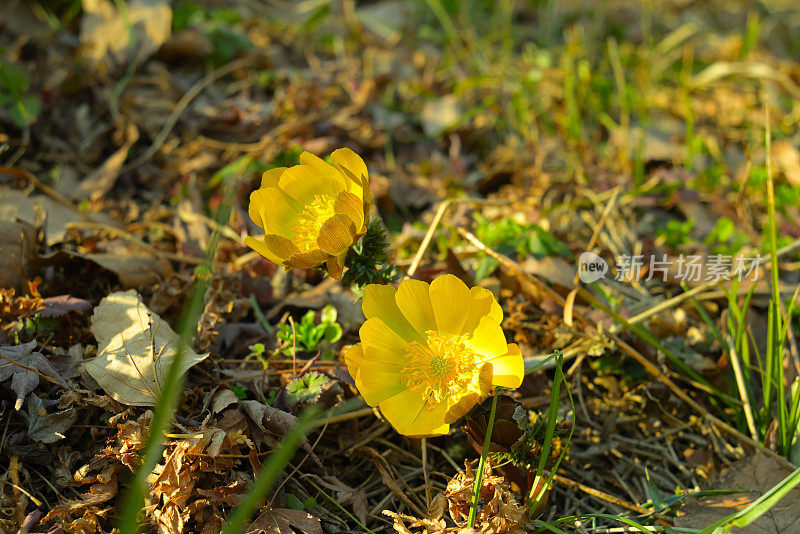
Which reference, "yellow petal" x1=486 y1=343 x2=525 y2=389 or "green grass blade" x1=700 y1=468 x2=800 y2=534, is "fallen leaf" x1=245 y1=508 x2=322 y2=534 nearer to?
"yellow petal" x1=486 y1=343 x2=525 y2=389

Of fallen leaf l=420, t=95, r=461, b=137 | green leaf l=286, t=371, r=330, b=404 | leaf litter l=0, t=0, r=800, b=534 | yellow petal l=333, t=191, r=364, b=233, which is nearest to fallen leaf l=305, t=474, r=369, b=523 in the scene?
leaf litter l=0, t=0, r=800, b=534

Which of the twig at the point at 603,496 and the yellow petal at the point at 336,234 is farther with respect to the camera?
the twig at the point at 603,496

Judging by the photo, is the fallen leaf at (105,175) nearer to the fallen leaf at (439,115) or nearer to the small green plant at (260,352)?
the small green plant at (260,352)

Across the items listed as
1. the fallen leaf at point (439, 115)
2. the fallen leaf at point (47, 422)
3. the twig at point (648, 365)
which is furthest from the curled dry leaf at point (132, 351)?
the fallen leaf at point (439, 115)

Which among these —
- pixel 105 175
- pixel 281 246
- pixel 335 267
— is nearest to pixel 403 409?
pixel 335 267

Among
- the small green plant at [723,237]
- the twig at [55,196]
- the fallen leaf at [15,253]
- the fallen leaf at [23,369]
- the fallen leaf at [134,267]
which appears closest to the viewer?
the fallen leaf at [23,369]

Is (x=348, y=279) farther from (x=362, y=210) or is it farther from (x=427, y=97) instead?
(x=427, y=97)
